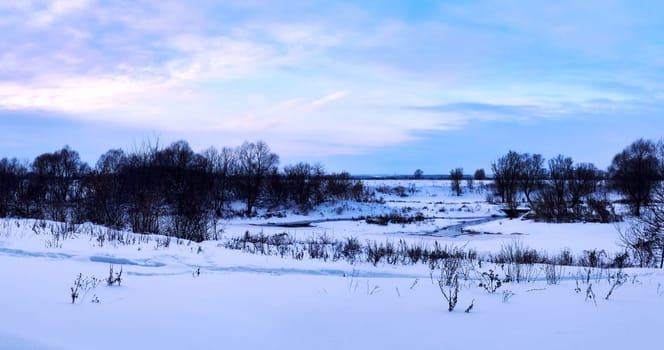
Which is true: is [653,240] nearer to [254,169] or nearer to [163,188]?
[163,188]

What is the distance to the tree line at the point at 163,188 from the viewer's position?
20.8 m

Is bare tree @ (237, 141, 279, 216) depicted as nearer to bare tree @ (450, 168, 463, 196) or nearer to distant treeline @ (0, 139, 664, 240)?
distant treeline @ (0, 139, 664, 240)

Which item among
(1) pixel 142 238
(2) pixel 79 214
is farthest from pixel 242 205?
(1) pixel 142 238

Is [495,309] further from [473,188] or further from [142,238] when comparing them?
[473,188]

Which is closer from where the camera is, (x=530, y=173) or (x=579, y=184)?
(x=579, y=184)

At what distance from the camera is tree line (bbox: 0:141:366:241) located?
20766 mm

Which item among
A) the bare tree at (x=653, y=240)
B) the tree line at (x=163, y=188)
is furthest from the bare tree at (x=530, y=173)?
the bare tree at (x=653, y=240)

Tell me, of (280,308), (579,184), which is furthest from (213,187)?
(280,308)

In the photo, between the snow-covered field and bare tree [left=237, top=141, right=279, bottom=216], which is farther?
bare tree [left=237, top=141, right=279, bottom=216]

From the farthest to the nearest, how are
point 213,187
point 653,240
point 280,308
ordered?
point 213,187, point 653,240, point 280,308

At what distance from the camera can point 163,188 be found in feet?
98.3

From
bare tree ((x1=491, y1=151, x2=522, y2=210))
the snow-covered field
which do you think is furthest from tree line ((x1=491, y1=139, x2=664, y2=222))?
the snow-covered field

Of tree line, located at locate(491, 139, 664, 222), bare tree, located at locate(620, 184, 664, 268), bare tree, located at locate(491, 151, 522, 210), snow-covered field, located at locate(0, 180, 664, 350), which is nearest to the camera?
snow-covered field, located at locate(0, 180, 664, 350)

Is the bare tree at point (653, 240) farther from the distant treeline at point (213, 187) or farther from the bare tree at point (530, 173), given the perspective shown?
the bare tree at point (530, 173)
